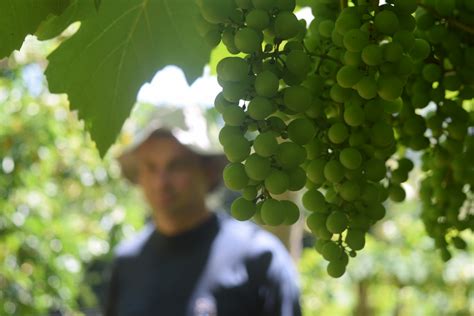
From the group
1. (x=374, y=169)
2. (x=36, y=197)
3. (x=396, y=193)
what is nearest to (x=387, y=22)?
(x=374, y=169)

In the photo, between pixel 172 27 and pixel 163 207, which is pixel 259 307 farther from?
pixel 172 27

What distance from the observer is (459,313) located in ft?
16.4

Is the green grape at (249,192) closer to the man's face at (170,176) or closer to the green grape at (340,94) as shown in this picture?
the green grape at (340,94)

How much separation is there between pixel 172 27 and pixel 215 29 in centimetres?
25

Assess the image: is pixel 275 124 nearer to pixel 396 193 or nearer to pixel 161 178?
pixel 396 193

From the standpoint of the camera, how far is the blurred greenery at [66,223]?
9.55 ft

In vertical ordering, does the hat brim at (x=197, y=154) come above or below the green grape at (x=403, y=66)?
below

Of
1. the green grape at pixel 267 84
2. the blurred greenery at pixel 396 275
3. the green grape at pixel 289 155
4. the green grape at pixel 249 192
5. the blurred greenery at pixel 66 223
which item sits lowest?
the blurred greenery at pixel 396 275

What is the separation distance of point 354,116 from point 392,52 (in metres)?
0.06

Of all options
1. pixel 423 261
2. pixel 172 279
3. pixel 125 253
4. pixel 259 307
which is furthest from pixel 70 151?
pixel 423 261

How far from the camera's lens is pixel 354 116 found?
0.56 meters

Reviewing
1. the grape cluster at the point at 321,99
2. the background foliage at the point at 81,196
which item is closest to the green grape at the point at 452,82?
the grape cluster at the point at 321,99

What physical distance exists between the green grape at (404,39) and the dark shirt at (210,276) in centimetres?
157

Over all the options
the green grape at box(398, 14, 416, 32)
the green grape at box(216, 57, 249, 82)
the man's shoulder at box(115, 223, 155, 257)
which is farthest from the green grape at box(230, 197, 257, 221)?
the man's shoulder at box(115, 223, 155, 257)
